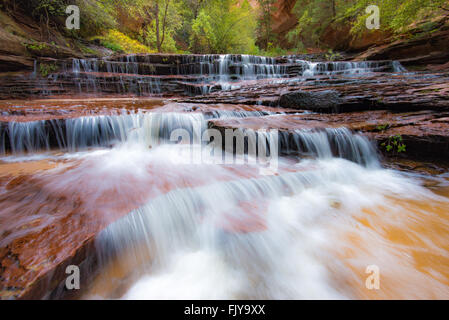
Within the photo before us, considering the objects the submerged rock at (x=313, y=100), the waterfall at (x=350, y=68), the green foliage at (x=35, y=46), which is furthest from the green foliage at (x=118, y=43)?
the submerged rock at (x=313, y=100)

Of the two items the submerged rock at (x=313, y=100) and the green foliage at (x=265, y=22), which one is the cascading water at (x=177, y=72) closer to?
the submerged rock at (x=313, y=100)

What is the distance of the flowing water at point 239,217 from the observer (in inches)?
50.0

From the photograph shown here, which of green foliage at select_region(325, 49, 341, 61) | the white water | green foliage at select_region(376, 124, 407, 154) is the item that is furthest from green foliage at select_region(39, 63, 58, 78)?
green foliage at select_region(325, 49, 341, 61)

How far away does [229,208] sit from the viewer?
1915mm

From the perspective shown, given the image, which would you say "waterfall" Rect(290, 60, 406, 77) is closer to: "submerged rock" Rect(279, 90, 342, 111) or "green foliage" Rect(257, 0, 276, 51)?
"submerged rock" Rect(279, 90, 342, 111)

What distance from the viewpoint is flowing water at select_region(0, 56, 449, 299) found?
1.27m

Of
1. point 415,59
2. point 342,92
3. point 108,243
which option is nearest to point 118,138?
point 108,243

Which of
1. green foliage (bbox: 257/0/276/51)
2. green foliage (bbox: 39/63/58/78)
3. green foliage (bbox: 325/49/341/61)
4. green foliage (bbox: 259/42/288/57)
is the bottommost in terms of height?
green foliage (bbox: 39/63/58/78)

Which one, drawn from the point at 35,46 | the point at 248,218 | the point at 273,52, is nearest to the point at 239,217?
the point at 248,218

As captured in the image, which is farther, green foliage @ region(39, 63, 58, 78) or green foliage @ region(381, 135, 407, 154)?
green foliage @ region(39, 63, 58, 78)

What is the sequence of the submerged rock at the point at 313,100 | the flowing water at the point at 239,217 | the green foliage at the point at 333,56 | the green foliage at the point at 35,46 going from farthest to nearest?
the green foliage at the point at 333,56 → the green foliage at the point at 35,46 → the submerged rock at the point at 313,100 → the flowing water at the point at 239,217

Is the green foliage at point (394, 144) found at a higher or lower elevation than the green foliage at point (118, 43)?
lower

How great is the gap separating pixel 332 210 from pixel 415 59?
33.9ft

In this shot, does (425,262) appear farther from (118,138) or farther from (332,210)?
(118,138)
